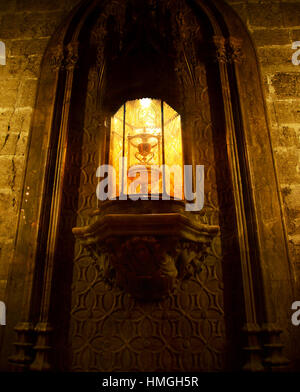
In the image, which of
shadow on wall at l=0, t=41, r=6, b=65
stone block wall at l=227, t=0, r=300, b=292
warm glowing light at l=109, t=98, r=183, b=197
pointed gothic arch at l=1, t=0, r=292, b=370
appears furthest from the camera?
shadow on wall at l=0, t=41, r=6, b=65

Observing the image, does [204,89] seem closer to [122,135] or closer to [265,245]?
[122,135]

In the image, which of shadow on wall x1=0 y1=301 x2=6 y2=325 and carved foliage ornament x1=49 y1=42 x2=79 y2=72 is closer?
shadow on wall x1=0 y1=301 x2=6 y2=325

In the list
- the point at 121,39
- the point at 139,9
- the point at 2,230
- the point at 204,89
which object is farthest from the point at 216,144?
the point at 2,230

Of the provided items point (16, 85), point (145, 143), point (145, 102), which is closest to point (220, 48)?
point (145, 102)

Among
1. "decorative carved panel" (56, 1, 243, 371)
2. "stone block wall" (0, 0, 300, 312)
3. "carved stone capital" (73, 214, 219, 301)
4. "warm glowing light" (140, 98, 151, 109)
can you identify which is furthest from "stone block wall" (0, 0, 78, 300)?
"warm glowing light" (140, 98, 151, 109)

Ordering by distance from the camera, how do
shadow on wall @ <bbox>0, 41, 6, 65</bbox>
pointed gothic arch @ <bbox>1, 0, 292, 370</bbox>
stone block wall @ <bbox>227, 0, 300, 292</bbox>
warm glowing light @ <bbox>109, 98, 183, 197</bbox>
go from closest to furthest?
pointed gothic arch @ <bbox>1, 0, 292, 370</bbox>
stone block wall @ <bbox>227, 0, 300, 292</bbox>
warm glowing light @ <bbox>109, 98, 183, 197</bbox>
shadow on wall @ <bbox>0, 41, 6, 65</bbox>

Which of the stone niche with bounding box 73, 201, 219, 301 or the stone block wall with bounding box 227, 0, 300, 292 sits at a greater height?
the stone block wall with bounding box 227, 0, 300, 292

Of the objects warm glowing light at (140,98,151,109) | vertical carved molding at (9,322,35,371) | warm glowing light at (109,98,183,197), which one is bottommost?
vertical carved molding at (9,322,35,371)

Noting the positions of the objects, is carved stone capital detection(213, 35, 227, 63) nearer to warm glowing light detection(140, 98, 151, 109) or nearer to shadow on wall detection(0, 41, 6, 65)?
warm glowing light detection(140, 98, 151, 109)

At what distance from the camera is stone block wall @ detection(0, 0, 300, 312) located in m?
2.81

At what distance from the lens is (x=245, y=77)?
321 centimetres

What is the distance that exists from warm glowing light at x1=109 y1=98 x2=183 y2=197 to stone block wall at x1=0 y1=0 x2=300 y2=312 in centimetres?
91

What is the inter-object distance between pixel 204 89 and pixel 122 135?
3.25ft

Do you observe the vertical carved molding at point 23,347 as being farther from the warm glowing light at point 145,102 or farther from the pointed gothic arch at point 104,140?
the warm glowing light at point 145,102
